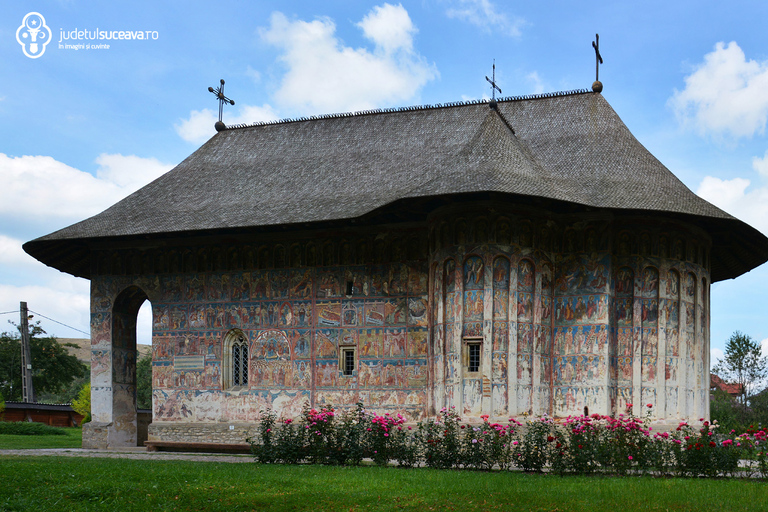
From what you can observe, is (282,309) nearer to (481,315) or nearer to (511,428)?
(481,315)

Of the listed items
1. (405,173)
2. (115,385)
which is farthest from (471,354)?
(115,385)

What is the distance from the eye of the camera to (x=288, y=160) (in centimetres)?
2581

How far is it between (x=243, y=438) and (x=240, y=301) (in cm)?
352

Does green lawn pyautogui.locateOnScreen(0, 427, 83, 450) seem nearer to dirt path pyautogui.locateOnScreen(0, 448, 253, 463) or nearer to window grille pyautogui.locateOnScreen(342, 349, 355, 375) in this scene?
dirt path pyautogui.locateOnScreen(0, 448, 253, 463)

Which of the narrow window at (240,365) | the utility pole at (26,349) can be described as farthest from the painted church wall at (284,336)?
the utility pole at (26,349)

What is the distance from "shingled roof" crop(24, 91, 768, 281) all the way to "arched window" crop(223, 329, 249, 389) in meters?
3.08

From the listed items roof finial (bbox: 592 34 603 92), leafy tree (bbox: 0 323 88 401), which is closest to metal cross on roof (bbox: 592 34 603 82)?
roof finial (bbox: 592 34 603 92)

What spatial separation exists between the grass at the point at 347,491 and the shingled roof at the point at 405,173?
23.1ft

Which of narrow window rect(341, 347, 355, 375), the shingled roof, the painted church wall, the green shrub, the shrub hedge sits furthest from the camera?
the green shrub

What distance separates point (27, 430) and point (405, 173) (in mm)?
16543

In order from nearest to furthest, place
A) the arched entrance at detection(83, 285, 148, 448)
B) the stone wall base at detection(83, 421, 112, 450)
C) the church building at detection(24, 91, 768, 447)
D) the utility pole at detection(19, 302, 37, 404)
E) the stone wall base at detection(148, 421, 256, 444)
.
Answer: the church building at detection(24, 91, 768, 447)
the stone wall base at detection(148, 421, 256, 444)
the stone wall base at detection(83, 421, 112, 450)
the arched entrance at detection(83, 285, 148, 448)
the utility pole at detection(19, 302, 37, 404)

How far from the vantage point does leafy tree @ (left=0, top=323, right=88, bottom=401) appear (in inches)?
1986

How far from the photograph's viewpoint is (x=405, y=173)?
2316 cm

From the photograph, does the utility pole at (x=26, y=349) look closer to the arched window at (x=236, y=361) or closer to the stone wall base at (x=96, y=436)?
the stone wall base at (x=96, y=436)
